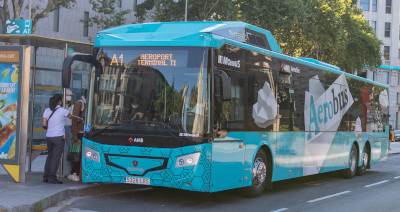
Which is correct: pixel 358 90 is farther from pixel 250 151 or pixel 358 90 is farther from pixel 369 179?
pixel 250 151

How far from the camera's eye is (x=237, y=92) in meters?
9.21

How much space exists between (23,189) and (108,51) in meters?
2.74

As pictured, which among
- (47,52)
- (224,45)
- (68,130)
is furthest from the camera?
(47,52)

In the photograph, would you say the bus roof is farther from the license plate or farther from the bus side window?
the license plate

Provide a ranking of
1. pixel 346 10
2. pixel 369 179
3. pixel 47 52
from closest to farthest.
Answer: pixel 47 52
pixel 369 179
pixel 346 10

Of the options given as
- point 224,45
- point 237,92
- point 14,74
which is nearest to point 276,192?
point 237,92

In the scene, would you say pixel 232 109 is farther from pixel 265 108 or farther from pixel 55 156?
pixel 55 156

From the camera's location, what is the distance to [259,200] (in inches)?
391

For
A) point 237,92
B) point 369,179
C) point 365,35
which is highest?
point 365,35

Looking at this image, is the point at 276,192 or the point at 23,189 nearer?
the point at 23,189

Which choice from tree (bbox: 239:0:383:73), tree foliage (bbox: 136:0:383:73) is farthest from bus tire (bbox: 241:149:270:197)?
→ tree (bbox: 239:0:383:73)

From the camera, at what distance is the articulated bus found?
8352 millimetres

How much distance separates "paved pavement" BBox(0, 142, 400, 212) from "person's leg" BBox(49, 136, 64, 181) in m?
0.26

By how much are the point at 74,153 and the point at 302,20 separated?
2063 centimetres
